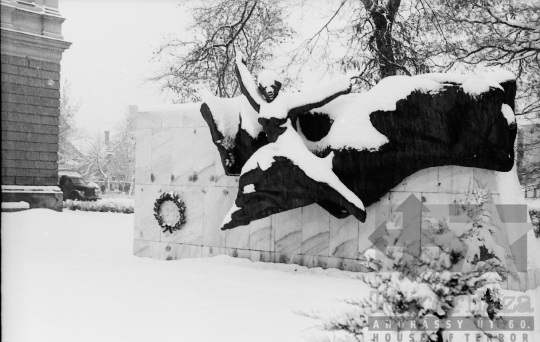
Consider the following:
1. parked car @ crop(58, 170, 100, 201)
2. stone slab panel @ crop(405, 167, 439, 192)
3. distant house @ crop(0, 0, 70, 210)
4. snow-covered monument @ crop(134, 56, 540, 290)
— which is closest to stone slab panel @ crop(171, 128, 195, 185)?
snow-covered monument @ crop(134, 56, 540, 290)

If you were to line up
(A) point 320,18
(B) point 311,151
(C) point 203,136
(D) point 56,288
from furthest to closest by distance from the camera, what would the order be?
(A) point 320,18 → (C) point 203,136 → (B) point 311,151 → (D) point 56,288

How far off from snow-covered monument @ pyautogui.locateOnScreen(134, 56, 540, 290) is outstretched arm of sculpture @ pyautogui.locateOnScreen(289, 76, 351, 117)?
0.05ft

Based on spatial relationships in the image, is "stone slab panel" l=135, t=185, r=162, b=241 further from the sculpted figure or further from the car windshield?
the car windshield

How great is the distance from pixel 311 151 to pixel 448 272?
16.2 feet

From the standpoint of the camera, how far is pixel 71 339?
15.2ft

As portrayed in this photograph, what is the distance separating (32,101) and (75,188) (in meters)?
7.99

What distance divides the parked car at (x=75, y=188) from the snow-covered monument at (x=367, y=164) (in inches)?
807

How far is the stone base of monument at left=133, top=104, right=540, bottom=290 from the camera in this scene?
7.44 metres

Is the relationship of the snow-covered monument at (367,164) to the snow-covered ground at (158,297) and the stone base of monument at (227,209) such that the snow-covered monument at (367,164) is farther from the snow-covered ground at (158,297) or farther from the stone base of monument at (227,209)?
the snow-covered ground at (158,297)

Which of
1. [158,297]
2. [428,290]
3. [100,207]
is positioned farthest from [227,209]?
[100,207]

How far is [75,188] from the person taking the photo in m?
27.8

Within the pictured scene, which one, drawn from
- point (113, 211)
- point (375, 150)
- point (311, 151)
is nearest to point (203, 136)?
point (311, 151)

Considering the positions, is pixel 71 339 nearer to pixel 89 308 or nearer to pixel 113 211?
pixel 89 308

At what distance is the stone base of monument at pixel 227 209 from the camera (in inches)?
293
